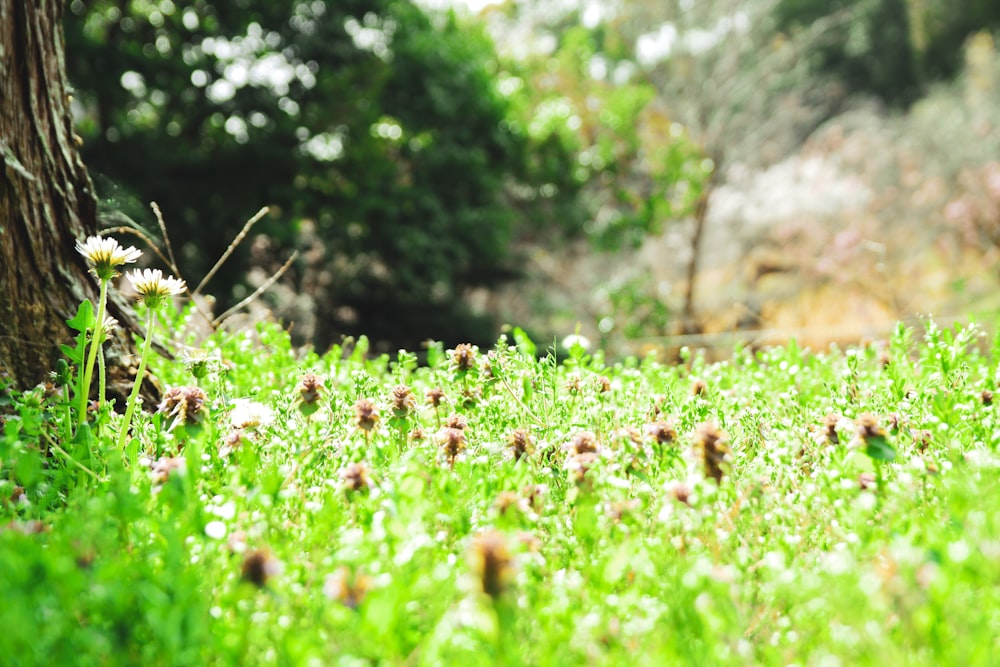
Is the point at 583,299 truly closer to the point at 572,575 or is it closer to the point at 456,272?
the point at 456,272

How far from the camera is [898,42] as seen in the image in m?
16.1

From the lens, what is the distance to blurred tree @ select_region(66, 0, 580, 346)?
22.7ft

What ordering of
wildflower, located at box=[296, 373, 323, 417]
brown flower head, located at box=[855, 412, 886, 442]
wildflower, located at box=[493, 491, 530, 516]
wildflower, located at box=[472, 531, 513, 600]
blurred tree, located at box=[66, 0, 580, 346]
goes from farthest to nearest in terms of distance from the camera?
1. blurred tree, located at box=[66, 0, 580, 346]
2. wildflower, located at box=[296, 373, 323, 417]
3. brown flower head, located at box=[855, 412, 886, 442]
4. wildflower, located at box=[493, 491, 530, 516]
5. wildflower, located at box=[472, 531, 513, 600]

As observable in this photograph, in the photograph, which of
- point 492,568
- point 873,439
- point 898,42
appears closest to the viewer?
point 492,568

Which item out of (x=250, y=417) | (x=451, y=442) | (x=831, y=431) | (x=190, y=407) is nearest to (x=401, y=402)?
(x=451, y=442)

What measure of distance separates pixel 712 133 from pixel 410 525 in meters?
8.94

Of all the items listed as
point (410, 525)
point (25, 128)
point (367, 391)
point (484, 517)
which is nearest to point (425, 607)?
point (410, 525)

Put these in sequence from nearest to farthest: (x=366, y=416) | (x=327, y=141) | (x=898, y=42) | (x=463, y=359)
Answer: (x=366, y=416), (x=463, y=359), (x=327, y=141), (x=898, y=42)

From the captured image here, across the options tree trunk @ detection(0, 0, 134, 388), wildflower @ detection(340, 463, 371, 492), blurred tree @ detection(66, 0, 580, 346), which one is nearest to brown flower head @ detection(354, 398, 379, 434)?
wildflower @ detection(340, 463, 371, 492)

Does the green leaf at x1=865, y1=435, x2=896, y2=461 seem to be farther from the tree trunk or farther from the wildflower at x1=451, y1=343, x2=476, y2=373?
the tree trunk

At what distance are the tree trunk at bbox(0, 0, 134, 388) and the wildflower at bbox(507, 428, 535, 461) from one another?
122cm

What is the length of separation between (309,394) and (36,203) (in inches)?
37.3

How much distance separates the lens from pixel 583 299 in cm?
1082

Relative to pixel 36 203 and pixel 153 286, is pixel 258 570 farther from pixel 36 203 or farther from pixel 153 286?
pixel 36 203
